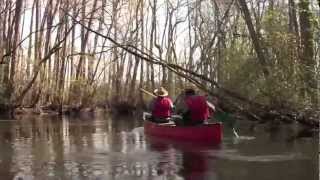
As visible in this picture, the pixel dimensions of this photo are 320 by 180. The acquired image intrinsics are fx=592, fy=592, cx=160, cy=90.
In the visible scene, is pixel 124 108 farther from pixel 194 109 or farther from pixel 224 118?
pixel 194 109

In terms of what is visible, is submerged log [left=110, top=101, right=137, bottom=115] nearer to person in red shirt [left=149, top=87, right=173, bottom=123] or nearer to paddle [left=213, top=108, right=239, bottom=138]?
paddle [left=213, top=108, right=239, bottom=138]

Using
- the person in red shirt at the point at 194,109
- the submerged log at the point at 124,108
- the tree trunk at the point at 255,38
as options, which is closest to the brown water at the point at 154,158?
the person in red shirt at the point at 194,109

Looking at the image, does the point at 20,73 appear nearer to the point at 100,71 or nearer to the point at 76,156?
the point at 100,71

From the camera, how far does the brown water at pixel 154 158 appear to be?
1234 cm

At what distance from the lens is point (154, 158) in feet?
50.2

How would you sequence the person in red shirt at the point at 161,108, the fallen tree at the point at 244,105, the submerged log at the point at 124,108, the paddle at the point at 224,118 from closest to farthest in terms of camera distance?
the fallen tree at the point at 244,105
the person in red shirt at the point at 161,108
the paddle at the point at 224,118
the submerged log at the point at 124,108

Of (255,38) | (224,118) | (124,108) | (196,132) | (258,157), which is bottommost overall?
(258,157)

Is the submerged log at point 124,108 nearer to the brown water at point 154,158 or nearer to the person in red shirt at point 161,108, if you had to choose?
the person in red shirt at point 161,108

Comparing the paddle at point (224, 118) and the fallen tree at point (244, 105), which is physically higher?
the fallen tree at point (244, 105)

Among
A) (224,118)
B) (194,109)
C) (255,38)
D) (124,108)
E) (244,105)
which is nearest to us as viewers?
(194,109)

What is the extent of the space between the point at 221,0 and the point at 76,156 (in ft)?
76.3

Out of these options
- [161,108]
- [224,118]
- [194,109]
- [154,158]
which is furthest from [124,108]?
[154,158]

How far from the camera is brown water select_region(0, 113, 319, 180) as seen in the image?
486 inches

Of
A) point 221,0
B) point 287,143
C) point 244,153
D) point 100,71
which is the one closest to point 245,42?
point 221,0
